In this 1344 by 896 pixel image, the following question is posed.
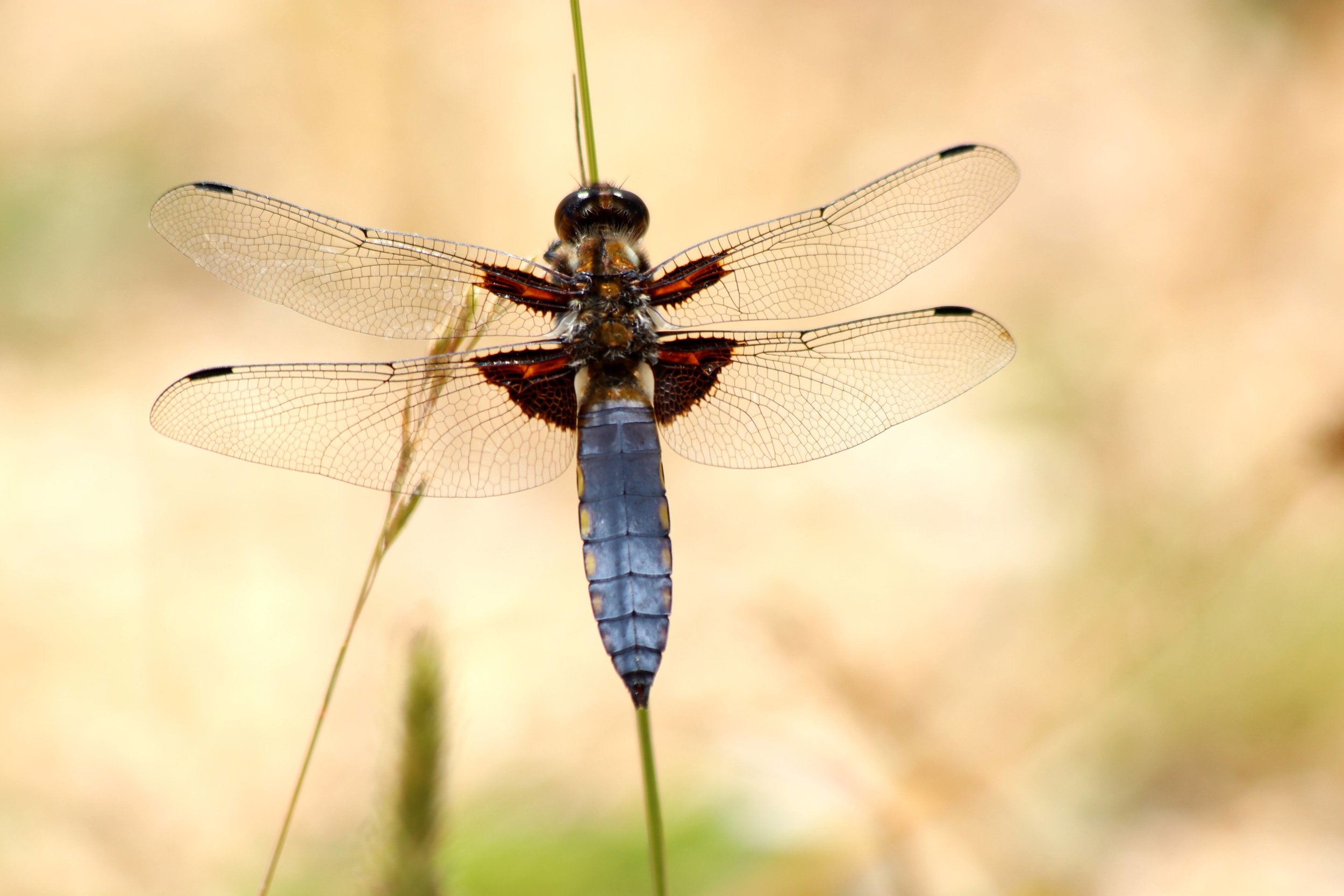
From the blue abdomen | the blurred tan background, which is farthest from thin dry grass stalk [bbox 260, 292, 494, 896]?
the blue abdomen

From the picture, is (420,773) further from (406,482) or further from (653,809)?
(406,482)

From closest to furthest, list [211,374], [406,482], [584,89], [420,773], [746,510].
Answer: [420,773], [584,89], [406,482], [211,374], [746,510]

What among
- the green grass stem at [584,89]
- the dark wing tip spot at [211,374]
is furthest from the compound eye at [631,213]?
the dark wing tip spot at [211,374]

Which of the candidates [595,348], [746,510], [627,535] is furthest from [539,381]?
[746,510]

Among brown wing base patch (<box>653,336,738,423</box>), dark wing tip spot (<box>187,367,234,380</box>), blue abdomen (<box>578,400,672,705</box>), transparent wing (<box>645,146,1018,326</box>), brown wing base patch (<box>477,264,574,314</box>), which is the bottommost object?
blue abdomen (<box>578,400,672,705</box>)

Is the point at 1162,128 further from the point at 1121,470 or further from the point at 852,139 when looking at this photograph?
the point at 1121,470

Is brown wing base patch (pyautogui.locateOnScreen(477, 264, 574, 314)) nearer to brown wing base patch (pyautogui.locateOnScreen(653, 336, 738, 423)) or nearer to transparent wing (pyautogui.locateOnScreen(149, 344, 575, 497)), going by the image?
transparent wing (pyautogui.locateOnScreen(149, 344, 575, 497))
